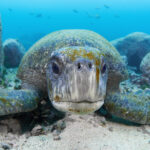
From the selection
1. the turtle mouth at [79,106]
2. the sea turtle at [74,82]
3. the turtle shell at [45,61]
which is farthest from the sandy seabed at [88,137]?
the turtle shell at [45,61]

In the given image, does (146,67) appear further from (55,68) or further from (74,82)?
(74,82)

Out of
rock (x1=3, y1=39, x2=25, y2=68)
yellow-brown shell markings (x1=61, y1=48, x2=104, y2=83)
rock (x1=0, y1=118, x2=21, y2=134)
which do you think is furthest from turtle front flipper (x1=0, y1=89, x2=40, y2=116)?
rock (x1=3, y1=39, x2=25, y2=68)

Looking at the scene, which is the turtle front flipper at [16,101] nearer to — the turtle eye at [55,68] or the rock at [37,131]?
the rock at [37,131]

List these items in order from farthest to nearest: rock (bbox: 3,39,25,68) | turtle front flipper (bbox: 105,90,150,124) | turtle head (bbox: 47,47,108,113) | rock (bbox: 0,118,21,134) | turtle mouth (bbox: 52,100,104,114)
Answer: rock (bbox: 3,39,25,68), turtle front flipper (bbox: 105,90,150,124), rock (bbox: 0,118,21,134), turtle mouth (bbox: 52,100,104,114), turtle head (bbox: 47,47,108,113)

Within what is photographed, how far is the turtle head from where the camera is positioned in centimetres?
163

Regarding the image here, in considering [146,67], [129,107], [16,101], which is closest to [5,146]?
[16,101]

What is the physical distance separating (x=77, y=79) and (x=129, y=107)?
1.44 m

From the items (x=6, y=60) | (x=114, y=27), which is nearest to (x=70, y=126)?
(x=6, y=60)

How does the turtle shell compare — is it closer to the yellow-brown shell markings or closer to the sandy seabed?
the sandy seabed

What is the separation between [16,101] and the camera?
2377 millimetres

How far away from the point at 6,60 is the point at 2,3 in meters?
136

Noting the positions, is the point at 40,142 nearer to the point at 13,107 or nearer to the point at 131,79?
the point at 13,107

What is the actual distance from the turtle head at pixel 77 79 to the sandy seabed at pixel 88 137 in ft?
1.79

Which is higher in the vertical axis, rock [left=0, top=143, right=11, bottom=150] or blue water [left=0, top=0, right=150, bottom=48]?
blue water [left=0, top=0, right=150, bottom=48]
